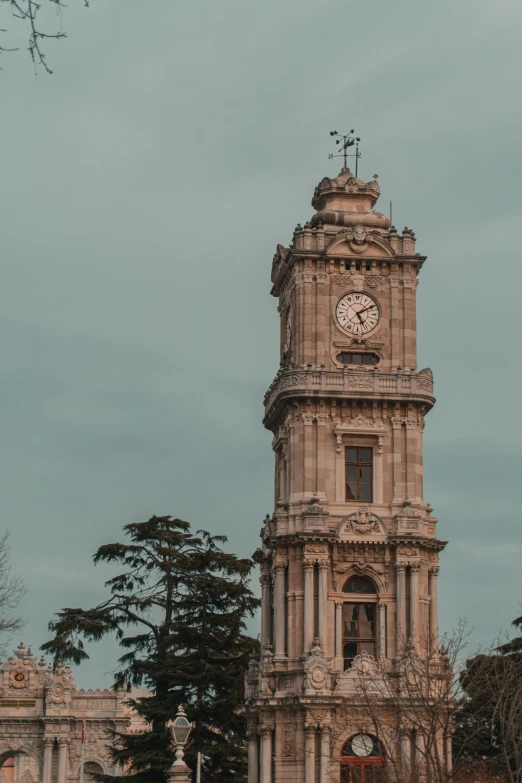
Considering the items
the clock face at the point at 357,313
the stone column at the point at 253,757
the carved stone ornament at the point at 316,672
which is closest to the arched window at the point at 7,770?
the stone column at the point at 253,757

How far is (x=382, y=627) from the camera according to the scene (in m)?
55.6

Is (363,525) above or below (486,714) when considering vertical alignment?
above

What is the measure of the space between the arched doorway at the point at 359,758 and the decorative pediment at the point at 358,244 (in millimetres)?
19393

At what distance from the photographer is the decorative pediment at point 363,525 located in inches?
2228

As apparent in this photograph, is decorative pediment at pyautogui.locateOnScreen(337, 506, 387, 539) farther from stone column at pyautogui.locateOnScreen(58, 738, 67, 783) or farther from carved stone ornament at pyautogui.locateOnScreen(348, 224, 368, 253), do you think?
stone column at pyautogui.locateOnScreen(58, 738, 67, 783)

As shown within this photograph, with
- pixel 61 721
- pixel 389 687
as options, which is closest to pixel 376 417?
pixel 389 687

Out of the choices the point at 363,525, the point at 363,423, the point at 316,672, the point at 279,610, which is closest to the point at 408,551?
the point at 363,525

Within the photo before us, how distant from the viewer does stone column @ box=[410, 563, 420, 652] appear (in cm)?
5534

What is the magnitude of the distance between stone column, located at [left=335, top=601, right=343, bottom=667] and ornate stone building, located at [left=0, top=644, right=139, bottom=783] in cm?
3376

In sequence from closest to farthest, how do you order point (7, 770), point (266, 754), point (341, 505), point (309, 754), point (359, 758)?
1. point (309, 754)
2. point (359, 758)
3. point (266, 754)
4. point (341, 505)
5. point (7, 770)

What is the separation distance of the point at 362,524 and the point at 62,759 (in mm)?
36135

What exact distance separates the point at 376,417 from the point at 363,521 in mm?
4382

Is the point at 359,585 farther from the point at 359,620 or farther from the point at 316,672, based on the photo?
the point at 316,672

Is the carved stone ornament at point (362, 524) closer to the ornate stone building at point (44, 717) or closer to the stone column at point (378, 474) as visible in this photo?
the stone column at point (378, 474)
